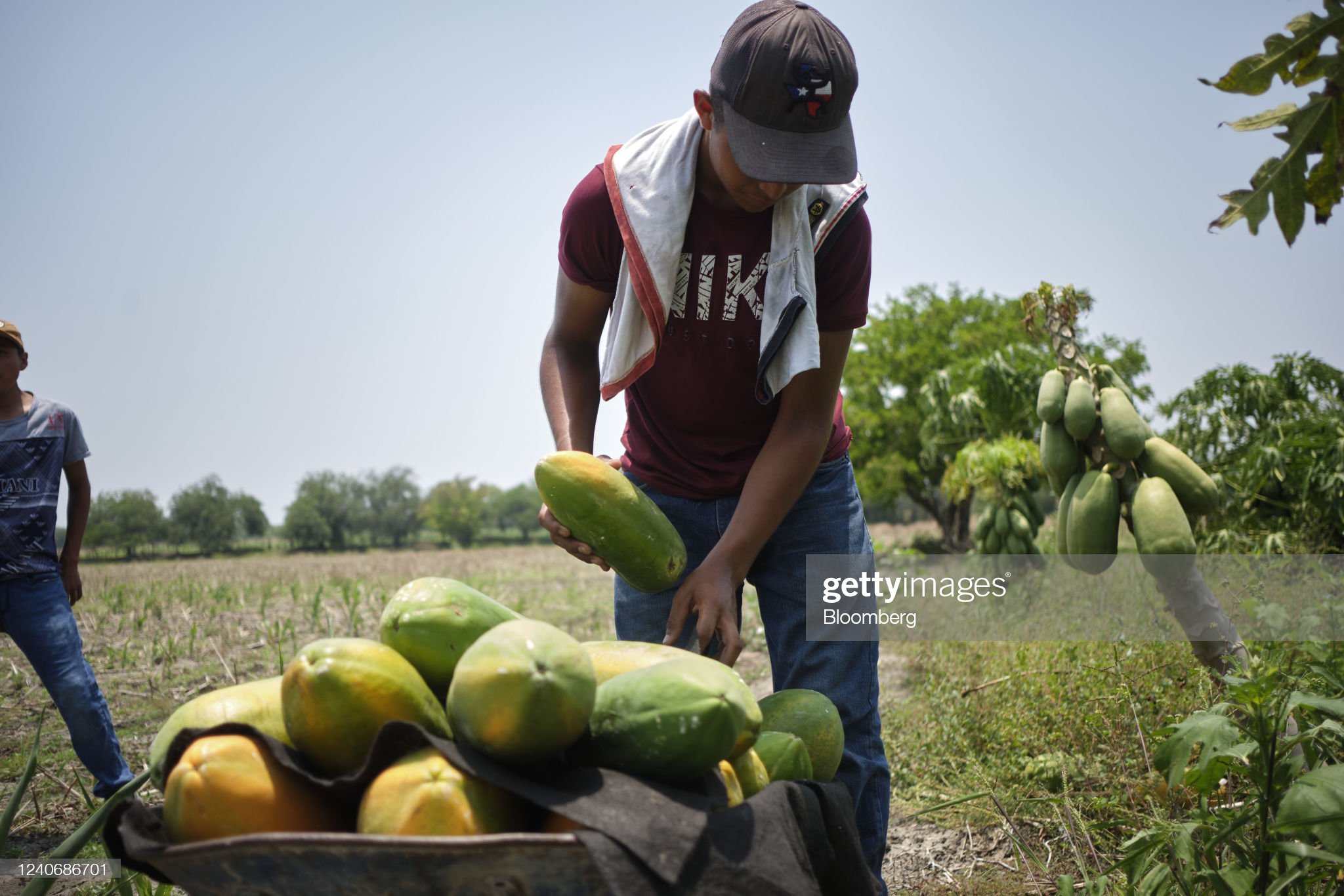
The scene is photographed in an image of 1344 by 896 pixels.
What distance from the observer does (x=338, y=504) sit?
69875 mm

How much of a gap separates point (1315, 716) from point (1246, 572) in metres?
4.00

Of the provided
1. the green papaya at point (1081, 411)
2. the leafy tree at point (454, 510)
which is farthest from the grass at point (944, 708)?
the leafy tree at point (454, 510)

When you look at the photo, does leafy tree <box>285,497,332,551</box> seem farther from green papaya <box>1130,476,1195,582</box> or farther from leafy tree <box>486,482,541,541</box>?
green papaya <box>1130,476,1195,582</box>

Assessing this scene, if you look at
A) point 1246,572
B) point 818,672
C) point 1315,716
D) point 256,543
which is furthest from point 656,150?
point 256,543

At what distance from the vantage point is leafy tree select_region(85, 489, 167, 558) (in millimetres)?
20500

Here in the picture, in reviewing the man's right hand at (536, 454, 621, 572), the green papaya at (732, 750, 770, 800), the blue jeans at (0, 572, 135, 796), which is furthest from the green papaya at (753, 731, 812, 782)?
the blue jeans at (0, 572, 135, 796)

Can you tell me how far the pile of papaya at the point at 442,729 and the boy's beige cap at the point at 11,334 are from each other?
410cm

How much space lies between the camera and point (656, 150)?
2613 mm

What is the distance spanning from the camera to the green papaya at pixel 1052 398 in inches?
149

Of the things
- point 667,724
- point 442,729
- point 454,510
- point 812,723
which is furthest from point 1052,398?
point 454,510

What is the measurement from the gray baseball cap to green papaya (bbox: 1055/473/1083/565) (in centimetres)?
213

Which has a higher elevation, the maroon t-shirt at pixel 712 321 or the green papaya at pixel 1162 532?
the maroon t-shirt at pixel 712 321

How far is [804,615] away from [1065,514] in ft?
5.58

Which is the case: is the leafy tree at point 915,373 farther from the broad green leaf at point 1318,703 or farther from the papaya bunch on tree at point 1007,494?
the broad green leaf at point 1318,703
